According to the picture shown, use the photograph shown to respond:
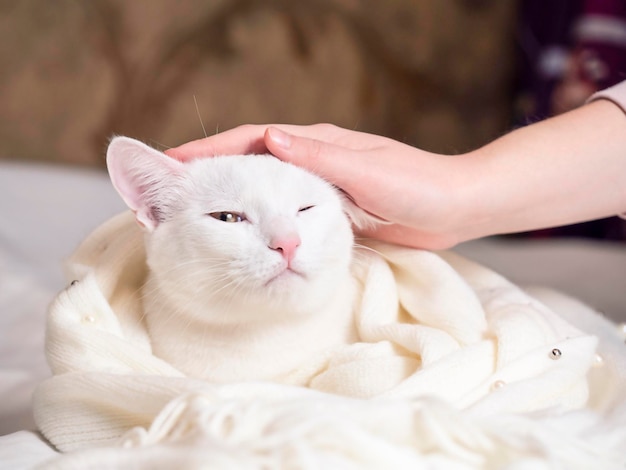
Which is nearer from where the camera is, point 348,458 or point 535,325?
point 348,458

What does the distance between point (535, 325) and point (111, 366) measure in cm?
51

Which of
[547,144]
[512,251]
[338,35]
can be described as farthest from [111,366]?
[338,35]

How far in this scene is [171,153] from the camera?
847mm

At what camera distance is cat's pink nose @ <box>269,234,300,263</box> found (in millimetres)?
696

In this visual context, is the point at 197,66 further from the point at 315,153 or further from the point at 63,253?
the point at 315,153

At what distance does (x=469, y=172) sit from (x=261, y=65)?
1338mm

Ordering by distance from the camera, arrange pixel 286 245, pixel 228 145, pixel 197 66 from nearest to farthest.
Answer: pixel 286 245 → pixel 228 145 → pixel 197 66

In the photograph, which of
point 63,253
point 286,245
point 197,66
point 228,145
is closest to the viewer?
point 286,245

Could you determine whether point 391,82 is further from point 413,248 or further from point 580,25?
point 413,248

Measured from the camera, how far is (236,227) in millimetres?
728

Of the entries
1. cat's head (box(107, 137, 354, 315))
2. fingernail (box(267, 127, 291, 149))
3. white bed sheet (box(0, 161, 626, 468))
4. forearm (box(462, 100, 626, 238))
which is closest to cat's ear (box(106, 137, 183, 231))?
cat's head (box(107, 137, 354, 315))

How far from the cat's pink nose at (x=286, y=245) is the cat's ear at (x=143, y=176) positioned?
0.18m

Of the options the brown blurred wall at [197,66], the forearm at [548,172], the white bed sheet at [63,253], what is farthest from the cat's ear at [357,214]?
the brown blurred wall at [197,66]

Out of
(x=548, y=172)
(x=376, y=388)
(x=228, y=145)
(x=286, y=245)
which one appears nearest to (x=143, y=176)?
(x=228, y=145)
